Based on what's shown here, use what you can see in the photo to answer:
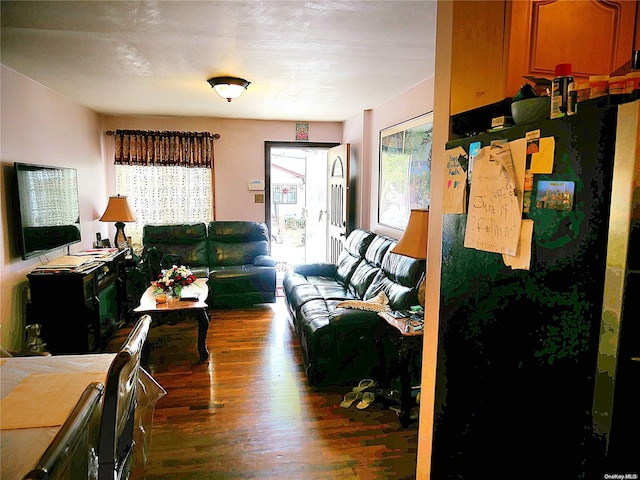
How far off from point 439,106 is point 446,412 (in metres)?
1.08

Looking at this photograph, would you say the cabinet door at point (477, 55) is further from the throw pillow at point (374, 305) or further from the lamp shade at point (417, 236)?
the throw pillow at point (374, 305)

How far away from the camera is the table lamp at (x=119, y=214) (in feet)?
16.0

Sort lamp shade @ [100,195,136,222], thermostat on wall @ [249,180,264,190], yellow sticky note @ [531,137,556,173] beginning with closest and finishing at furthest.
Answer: yellow sticky note @ [531,137,556,173], lamp shade @ [100,195,136,222], thermostat on wall @ [249,180,264,190]

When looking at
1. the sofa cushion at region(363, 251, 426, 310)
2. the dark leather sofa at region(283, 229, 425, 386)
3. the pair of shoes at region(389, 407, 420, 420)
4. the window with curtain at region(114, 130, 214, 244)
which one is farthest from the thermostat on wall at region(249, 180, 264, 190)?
the pair of shoes at region(389, 407, 420, 420)

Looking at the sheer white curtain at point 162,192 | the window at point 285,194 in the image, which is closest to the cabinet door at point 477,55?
the sheer white curtain at point 162,192

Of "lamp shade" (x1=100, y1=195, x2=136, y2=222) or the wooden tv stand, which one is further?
"lamp shade" (x1=100, y1=195, x2=136, y2=222)

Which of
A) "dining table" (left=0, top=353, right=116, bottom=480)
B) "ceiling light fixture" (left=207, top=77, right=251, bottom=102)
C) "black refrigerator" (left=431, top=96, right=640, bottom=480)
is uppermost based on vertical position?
"ceiling light fixture" (left=207, top=77, right=251, bottom=102)

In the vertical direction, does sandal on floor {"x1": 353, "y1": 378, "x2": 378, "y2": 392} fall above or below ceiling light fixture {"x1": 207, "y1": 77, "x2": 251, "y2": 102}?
below

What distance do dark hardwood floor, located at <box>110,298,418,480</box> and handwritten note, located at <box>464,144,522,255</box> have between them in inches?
63.9

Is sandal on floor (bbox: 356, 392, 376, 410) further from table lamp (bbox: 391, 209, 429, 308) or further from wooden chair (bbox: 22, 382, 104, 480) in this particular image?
wooden chair (bbox: 22, 382, 104, 480)

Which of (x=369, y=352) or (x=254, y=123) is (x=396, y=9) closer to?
(x=369, y=352)

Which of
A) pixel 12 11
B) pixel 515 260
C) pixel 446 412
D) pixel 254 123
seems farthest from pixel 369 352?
pixel 254 123

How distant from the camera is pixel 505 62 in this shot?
124 cm

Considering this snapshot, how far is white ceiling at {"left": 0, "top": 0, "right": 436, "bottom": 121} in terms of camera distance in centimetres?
208
